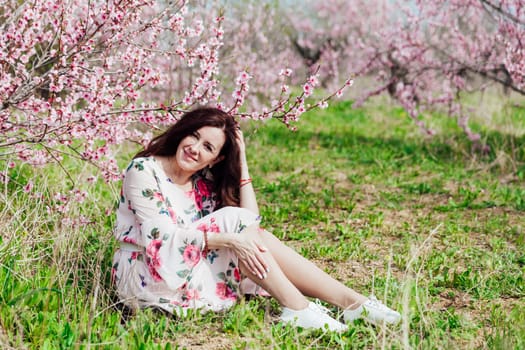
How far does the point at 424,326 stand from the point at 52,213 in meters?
2.37

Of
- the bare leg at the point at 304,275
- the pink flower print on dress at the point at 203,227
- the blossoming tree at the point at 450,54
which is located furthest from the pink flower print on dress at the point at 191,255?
the blossoming tree at the point at 450,54

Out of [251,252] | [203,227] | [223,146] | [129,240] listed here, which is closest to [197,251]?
[203,227]

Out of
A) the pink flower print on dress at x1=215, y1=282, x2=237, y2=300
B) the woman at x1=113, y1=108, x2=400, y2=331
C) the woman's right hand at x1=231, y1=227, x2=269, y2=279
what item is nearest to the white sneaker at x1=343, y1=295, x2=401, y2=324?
the woman at x1=113, y1=108, x2=400, y2=331

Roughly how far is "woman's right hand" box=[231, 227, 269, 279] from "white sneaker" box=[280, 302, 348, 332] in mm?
225

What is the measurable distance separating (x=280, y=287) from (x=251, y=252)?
0.24 meters

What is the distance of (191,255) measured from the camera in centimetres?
289

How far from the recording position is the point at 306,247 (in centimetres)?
423

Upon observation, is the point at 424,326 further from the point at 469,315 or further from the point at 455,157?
the point at 455,157

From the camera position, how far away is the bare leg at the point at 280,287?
2.91 meters

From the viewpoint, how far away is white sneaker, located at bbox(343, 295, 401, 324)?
9.16ft

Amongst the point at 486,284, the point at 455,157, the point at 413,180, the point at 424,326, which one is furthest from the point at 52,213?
the point at 455,157

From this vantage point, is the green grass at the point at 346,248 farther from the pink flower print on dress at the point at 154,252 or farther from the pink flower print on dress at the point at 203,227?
the pink flower print on dress at the point at 203,227

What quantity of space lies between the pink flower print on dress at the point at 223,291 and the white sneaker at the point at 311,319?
1.02ft

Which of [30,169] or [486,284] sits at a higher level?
[30,169]
